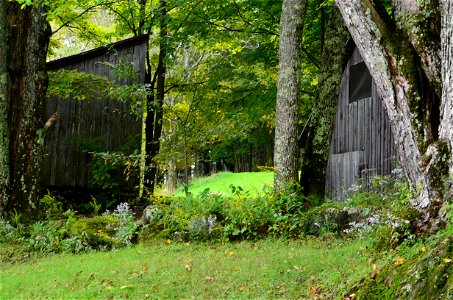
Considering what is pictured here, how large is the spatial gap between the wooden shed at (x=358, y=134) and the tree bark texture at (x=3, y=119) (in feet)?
27.8

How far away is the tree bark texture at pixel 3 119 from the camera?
452 inches

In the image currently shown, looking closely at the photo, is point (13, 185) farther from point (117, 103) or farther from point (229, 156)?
point (229, 156)

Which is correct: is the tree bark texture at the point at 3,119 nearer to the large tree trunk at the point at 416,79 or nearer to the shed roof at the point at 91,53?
the shed roof at the point at 91,53

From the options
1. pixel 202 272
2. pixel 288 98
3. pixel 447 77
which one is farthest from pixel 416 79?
pixel 288 98

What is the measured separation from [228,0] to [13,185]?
9.11 metres

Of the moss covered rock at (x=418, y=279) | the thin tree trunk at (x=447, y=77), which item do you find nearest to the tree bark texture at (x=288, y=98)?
the thin tree trunk at (x=447, y=77)

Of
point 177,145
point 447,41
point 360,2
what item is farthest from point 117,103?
point 447,41

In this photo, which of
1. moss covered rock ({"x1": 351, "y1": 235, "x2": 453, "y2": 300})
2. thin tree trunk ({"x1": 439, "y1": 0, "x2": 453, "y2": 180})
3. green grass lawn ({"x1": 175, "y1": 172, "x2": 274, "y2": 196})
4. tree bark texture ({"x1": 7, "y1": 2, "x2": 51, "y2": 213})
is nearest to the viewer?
moss covered rock ({"x1": 351, "y1": 235, "x2": 453, "y2": 300})

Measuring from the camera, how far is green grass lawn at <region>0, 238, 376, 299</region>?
21.0 ft

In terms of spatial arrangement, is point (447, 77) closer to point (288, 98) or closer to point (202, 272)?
point (202, 272)

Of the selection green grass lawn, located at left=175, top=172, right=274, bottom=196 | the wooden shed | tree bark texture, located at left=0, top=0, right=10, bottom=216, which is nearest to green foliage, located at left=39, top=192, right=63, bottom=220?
tree bark texture, located at left=0, top=0, right=10, bottom=216

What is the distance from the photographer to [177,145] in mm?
14141

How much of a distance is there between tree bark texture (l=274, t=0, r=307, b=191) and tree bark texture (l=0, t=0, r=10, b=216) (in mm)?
5844

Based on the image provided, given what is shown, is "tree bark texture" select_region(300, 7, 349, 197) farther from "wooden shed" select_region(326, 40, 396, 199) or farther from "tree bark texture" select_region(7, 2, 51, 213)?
"tree bark texture" select_region(7, 2, 51, 213)
